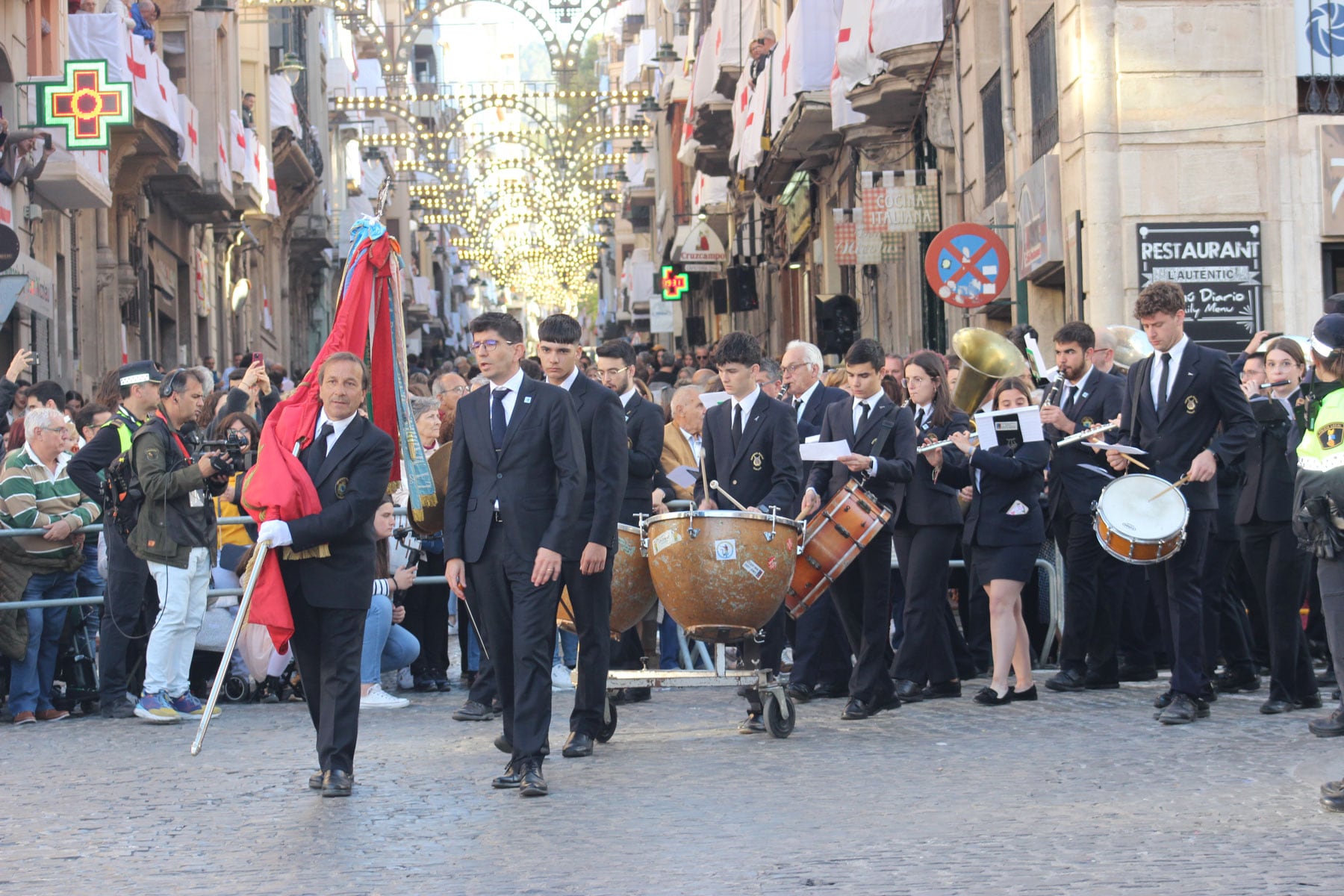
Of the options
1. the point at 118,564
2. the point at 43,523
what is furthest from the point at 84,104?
the point at 118,564

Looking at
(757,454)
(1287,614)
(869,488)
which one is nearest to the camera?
(1287,614)

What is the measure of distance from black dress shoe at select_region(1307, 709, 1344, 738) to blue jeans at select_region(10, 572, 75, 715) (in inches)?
276

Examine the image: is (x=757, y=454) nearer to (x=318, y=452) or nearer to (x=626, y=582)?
(x=626, y=582)

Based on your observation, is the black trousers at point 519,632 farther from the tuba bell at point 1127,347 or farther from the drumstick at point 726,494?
the tuba bell at point 1127,347

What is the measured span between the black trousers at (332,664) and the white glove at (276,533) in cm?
23

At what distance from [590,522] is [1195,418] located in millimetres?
3248

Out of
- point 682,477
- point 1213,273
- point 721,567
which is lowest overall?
point 721,567

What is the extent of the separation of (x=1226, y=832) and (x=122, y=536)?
→ 21.6ft

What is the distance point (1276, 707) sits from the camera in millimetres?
9672

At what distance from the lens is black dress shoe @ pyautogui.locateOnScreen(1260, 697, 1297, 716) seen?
9664 mm

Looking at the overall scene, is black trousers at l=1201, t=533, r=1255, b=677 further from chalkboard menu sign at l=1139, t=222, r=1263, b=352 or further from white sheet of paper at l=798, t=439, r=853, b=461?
chalkboard menu sign at l=1139, t=222, r=1263, b=352

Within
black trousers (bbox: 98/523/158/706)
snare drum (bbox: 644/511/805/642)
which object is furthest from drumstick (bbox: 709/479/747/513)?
black trousers (bbox: 98/523/158/706)

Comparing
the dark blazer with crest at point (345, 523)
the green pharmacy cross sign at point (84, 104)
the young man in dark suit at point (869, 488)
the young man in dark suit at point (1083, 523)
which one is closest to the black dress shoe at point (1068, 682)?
the young man in dark suit at point (1083, 523)

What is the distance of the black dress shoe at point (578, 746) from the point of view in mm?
8859
